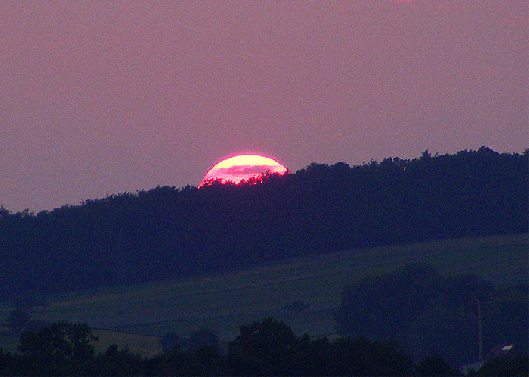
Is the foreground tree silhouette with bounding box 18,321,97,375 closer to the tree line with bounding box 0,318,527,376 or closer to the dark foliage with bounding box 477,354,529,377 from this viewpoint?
the tree line with bounding box 0,318,527,376

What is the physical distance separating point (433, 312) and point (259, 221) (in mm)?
43456

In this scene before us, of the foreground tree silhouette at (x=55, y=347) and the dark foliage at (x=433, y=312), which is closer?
the foreground tree silhouette at (x=55, y=347)

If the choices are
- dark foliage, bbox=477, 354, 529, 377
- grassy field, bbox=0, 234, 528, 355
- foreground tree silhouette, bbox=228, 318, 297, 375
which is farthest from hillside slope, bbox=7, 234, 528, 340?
dark foliage, bbox=477, 354, 529, 377

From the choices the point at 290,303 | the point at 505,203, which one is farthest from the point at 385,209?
the point at 290,303

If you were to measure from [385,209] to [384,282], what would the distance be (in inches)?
1277

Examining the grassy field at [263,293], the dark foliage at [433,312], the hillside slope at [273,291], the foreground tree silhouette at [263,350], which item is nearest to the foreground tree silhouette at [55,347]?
the foreground tree silhouette at [263,350]

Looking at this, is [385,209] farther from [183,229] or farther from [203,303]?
[203,303]

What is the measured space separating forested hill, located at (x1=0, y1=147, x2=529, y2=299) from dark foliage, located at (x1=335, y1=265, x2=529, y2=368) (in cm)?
2639

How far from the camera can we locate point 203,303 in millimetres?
67938

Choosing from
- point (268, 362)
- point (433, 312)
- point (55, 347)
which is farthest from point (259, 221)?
point (268, 362)

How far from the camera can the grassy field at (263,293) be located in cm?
5981

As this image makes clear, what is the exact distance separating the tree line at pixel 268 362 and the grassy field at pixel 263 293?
30.4 m

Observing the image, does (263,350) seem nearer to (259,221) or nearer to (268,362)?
(268,362)

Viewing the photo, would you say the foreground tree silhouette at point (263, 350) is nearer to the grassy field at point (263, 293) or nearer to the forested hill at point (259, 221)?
the grassy field at point (263, 293)
